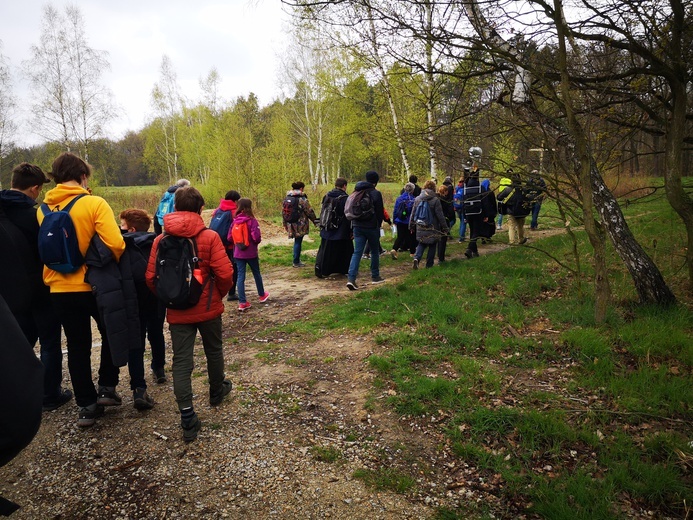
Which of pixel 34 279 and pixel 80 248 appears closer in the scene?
pixel 80 248

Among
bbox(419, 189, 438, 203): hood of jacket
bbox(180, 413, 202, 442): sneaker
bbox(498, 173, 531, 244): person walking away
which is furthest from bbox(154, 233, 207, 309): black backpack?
bbox(498, 173, 531, 244): person walking away

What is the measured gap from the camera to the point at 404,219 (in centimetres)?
1045

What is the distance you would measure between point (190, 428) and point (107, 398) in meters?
1.00

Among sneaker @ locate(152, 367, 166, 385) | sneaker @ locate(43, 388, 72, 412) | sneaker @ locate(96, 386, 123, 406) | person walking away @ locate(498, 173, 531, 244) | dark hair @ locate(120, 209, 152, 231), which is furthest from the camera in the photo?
person walking away @ locate(498, 173, 531, 244)

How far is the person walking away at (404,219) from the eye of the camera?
33.2 ft

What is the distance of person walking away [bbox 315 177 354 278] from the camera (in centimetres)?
873

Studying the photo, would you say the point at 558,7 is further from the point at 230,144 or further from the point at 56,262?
the point at 230,144

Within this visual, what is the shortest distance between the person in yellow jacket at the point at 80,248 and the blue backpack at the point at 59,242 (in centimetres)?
4

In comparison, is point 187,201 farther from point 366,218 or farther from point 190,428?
point 366,218

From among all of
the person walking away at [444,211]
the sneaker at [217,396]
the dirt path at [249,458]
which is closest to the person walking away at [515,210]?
the person walking away at [444,211]

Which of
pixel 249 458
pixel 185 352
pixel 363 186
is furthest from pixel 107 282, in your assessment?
pixel 363 186

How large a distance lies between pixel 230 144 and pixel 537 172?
1706cm

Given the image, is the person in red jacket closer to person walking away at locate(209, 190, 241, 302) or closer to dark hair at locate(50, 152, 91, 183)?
dark hair at locate(50, 152, 91, 183)

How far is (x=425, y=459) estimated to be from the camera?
335 cm
